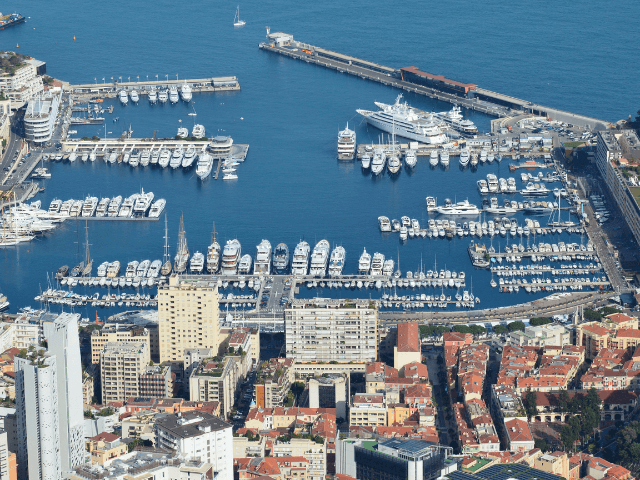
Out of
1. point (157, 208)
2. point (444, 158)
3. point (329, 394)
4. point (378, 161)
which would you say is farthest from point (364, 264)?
point (444, 158)

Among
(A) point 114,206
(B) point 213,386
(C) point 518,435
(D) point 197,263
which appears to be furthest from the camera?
(A) point 114,206

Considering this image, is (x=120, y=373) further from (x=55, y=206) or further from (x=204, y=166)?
(x=204, y=166)

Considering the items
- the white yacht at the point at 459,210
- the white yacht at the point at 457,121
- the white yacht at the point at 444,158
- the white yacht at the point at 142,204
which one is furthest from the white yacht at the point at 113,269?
the white yacht at the point at 457,121

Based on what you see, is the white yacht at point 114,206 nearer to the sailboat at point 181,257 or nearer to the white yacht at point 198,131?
A: the sailboat at point 181,257

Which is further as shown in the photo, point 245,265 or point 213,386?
point 245,265

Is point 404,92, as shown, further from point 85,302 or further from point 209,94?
point 85,302

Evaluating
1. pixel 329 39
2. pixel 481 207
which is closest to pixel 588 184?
pixel 481 207

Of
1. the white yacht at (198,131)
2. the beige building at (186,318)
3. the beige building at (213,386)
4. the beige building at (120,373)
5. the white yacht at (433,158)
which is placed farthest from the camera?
the white yacht at (198,131)
